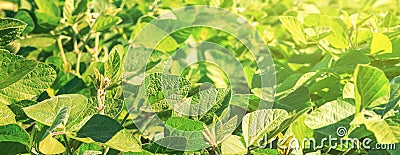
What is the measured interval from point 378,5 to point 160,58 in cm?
103

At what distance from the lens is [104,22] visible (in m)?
0.99

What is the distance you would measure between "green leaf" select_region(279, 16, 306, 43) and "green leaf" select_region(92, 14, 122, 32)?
0.31m

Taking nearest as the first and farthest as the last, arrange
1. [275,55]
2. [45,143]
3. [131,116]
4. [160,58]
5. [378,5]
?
[45,143] → [131,116] → [160,58] → [275,55] → [378,5]

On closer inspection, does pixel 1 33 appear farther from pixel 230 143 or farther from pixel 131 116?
pixel 230 143

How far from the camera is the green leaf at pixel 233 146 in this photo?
0.59 m

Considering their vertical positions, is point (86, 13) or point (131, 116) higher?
point (86, 13)

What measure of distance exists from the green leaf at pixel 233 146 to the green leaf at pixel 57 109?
0.17 meters

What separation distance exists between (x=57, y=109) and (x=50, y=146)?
5 cm

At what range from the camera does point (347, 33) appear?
0.88 metres

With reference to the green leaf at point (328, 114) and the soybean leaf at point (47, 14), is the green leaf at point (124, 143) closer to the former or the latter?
the green leaf at point (328, 114)

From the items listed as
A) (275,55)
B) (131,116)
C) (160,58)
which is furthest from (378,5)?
(131,116)

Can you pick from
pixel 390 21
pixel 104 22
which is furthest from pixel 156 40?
pixel 390 21

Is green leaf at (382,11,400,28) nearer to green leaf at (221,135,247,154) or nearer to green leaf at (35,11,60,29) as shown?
green leaf at (221,135,247,154)

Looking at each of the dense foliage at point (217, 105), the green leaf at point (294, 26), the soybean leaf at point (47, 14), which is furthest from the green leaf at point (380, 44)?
the soybean leaf at point (47, 14)
